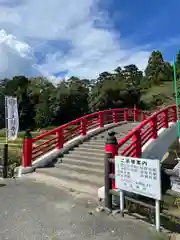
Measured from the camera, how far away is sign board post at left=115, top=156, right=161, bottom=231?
3.72 meters

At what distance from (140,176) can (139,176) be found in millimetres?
20

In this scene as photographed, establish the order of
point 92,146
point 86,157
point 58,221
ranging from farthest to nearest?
point 92,146 < point 86,157 < point 58,221

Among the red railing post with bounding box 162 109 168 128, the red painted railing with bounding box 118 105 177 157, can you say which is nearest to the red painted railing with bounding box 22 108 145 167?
the red painted railing with bounding box 118 105 177 157

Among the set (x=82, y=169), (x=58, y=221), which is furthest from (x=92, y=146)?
(x=58, y=221)

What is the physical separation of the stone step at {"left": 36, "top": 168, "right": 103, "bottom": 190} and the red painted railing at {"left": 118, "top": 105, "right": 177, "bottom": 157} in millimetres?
1190

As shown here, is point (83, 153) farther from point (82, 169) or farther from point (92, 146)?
point (82, 169)

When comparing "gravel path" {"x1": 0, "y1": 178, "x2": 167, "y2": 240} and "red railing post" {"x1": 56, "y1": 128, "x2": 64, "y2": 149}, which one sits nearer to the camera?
Result: "gravel path" {"x1": 0, "y1": 178, "x2": 167, "y2": 240}

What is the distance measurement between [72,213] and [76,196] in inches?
42.3

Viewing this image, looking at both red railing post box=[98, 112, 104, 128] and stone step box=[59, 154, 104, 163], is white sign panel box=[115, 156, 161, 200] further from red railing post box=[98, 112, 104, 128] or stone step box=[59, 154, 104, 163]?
red railing post box=[98, 112, 104, 128]

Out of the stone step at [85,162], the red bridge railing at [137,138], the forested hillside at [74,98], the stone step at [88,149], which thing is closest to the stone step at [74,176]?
the stone step at [85,162]

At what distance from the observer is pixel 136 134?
6664 mm

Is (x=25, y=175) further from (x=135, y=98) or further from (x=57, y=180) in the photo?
(x=135, y=98)

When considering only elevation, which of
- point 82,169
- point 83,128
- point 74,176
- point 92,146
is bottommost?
point 74,176

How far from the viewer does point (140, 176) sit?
3.98 metres
